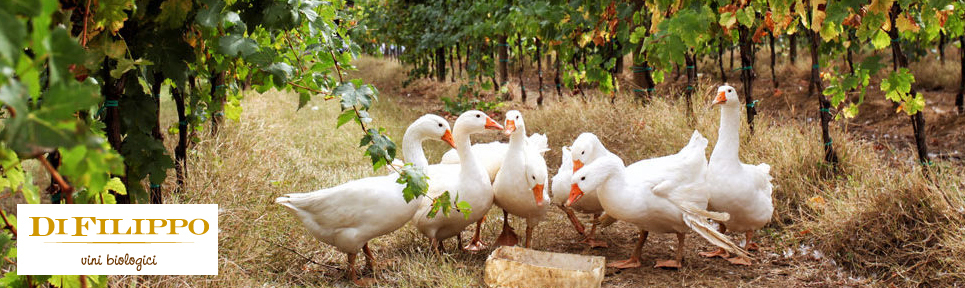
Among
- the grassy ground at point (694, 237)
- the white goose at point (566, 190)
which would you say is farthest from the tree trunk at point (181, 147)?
the white goose at point (566, 190)

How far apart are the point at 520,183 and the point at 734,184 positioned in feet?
3.64

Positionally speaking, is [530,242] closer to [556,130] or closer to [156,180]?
[156,180]

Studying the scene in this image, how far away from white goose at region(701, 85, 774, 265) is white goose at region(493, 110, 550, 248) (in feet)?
2.96

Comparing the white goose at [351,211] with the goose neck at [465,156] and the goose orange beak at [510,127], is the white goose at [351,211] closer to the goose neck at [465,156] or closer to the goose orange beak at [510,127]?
the goose neck at [465,156]

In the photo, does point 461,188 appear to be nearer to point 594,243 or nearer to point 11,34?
point 594,243

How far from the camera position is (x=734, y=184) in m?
3.58

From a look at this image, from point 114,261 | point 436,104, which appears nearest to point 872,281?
point 114,261

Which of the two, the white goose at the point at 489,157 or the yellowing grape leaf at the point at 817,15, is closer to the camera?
the yellowing grape leaf at the point at 817,15

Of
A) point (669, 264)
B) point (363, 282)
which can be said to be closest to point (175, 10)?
point (363, 282)

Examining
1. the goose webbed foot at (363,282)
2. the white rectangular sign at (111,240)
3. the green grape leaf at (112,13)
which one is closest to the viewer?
the white rectangular sign at (111,240)

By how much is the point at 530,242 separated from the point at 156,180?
77.9 inches

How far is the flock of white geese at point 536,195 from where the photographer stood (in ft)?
10.4

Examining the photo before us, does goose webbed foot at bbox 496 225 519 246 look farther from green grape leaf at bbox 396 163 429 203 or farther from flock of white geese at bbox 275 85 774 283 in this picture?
green grape leaf at bbox 396 163 429 203

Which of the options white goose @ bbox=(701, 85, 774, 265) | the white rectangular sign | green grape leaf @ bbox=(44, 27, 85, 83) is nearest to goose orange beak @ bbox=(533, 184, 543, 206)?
white goose @ bbox=(701, 85, 774, 265)
